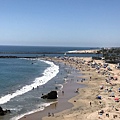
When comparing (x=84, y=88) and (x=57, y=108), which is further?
(x=84, y=88)

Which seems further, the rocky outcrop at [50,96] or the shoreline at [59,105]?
the rocky outcrop at [50,96]

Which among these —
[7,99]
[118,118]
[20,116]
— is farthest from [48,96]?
[118,118]

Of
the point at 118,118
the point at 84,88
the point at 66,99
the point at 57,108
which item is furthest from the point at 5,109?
the point at 84,88

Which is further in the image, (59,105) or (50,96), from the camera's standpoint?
(50,96)

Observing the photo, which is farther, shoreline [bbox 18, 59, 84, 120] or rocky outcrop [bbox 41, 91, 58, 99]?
rocky outcrop [bbox 41, 91, 58, 99]

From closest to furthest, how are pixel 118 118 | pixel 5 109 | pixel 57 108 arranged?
pixel 118 118, pixel 5 109, pixel 57 108

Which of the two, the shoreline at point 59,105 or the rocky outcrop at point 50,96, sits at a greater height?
the rocky outcrop at point 50,96

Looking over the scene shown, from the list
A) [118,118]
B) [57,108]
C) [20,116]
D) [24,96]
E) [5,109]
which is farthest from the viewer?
[24,96]

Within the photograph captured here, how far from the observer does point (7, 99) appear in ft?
131

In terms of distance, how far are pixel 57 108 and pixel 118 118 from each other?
10.1 metres

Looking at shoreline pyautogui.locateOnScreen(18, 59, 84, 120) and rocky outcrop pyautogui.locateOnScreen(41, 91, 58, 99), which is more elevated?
rocky outcrop pyautogui.locateOnScreen(41, 91, 58, 99)

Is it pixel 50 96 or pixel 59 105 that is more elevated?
pixel 50 96

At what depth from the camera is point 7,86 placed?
5075cm

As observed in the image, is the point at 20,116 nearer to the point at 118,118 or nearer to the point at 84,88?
the point at 118,118
